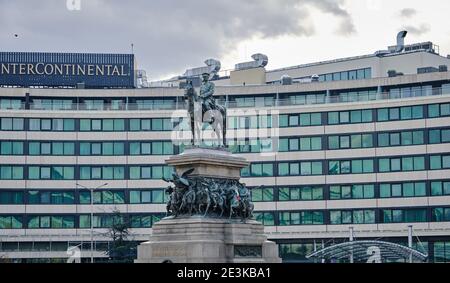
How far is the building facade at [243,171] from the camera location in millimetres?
121062

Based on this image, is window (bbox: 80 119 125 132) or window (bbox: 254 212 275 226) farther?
window (bbox: 80 119 125 132)

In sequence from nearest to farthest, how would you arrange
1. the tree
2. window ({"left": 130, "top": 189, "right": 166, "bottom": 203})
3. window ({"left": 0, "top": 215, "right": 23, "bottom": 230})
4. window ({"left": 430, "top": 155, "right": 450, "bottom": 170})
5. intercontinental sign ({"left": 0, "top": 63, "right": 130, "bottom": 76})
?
1. window ({"left": 430, "top": 155, "right": 450, "bottom": 170})
2. the tree
3. window ({"left": 0, "top": 215, "right": 23, "bottom": 230})
4. window ({"left": 130, "top": 189, "right": 166, "bottom": 203})
5. intercontinental sign ({"left": 0, "top": 63, "right": 130, "bottom": 76})

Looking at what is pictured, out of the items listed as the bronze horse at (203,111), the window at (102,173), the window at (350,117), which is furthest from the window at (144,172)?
the bronze horse at (203,111)

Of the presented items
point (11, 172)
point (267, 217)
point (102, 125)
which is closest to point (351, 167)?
point (267, 217)

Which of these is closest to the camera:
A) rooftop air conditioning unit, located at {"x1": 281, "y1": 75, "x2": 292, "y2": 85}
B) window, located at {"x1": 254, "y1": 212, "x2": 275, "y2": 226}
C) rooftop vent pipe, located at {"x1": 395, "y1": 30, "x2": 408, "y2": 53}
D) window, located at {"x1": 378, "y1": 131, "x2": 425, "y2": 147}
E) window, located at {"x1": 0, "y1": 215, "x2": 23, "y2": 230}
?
window, located at {"x1": 378, "y1": 131, "x2": 425, "y2": 147}

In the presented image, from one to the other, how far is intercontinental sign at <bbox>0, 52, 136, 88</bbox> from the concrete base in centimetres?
7294

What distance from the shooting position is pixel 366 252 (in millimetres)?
91250

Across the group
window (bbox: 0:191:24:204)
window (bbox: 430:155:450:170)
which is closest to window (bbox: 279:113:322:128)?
window (bbox: 430:155:450:170)

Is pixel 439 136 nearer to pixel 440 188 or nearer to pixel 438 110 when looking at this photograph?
pixel 438 110

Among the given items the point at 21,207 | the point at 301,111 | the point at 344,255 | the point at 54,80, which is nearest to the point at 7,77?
the point at 54,80

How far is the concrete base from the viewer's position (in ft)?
198

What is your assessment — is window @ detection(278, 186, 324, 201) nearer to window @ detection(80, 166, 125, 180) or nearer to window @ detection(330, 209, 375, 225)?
window @ detection(330, 209, 375, 225)
